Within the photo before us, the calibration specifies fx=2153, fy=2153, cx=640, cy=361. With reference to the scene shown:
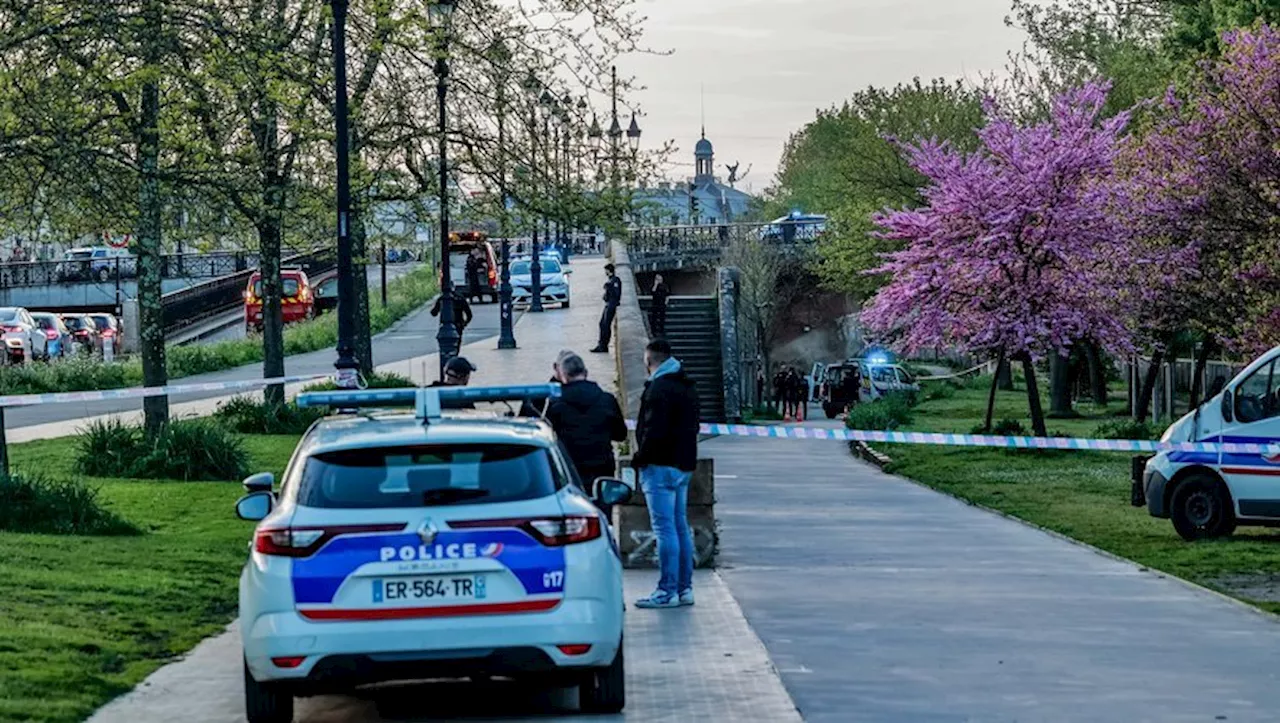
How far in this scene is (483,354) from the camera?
155ft

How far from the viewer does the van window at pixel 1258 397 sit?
70.2ft

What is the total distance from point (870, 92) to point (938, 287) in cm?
4448

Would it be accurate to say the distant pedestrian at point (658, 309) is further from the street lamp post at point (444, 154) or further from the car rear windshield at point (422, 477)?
the car rear windshield at point (422, 477)

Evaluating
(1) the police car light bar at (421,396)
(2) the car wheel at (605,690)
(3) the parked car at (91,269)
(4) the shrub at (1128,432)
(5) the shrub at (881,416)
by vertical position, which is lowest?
(2) the car wheel at (605,690)

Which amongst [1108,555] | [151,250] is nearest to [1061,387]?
[151,250]

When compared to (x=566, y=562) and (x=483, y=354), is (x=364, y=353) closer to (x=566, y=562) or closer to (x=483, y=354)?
(x=483, y=354)

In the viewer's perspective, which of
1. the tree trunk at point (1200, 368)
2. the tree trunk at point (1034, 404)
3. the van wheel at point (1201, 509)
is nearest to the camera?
the van wheel at point (1201, 509)

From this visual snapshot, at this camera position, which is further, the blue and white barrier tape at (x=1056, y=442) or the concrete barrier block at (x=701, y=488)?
the blue and white barrier tape at (x=1056, y=442)

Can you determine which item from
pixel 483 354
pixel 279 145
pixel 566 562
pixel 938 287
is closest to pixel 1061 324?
pixel 938 287

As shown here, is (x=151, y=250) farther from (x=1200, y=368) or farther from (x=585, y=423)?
(x=1200, y=368)

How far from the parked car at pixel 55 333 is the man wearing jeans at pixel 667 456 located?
40477 mm

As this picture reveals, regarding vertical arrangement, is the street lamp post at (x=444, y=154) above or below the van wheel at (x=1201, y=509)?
above

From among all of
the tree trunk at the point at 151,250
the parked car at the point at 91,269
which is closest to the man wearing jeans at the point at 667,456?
the tree trunk at the point at 151,250

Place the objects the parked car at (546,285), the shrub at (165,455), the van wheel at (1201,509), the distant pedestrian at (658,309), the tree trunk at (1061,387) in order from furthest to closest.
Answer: the parked car at (546,285) → the tree trunk at (1061,387) → the distant pedestrian at (658,309) → the shrub at (165,455) → the van wheel at (1201,509)
